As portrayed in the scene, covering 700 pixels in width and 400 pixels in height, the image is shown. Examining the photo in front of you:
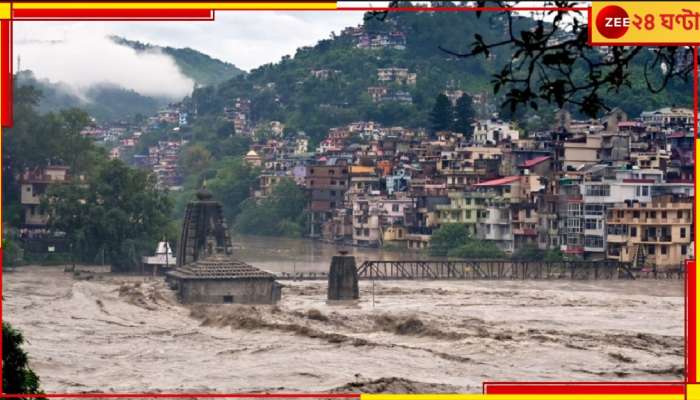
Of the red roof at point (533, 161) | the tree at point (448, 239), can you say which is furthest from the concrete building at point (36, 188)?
the red roof at point (533, 161)

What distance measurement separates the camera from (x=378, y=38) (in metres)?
110

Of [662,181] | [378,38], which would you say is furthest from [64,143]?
[378,38]

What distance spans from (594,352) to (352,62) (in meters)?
73.8

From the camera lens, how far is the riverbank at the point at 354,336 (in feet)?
84.0

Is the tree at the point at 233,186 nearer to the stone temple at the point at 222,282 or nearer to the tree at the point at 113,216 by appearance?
the tree at the point at 113,216

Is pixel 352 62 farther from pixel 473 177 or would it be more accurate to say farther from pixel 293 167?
pixel 473 177

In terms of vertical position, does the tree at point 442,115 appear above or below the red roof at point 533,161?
above

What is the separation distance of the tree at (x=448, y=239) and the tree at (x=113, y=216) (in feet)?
30.4

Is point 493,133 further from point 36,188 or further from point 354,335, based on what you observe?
point 354,335

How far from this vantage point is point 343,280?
40.8 meters

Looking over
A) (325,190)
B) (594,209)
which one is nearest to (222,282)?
(594,209)

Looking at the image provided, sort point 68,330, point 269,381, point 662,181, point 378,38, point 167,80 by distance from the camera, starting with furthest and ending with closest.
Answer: point 167,80, point 378,38, point 662,181, point 68,330, point 269,381

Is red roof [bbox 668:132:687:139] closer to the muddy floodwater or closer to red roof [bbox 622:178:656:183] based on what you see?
red roof [bbox 622:178:656:183]

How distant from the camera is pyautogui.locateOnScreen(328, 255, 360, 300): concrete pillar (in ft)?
134
